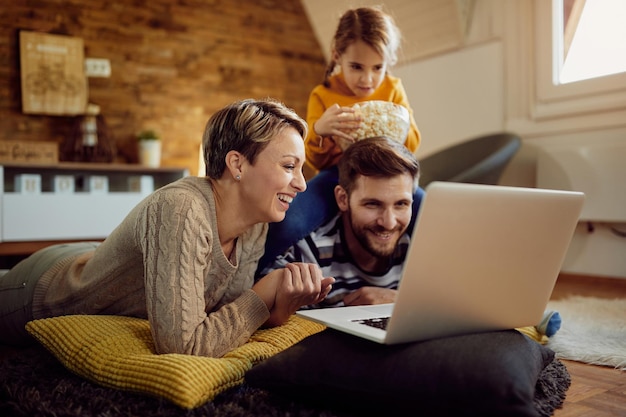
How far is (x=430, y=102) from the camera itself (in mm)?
3920

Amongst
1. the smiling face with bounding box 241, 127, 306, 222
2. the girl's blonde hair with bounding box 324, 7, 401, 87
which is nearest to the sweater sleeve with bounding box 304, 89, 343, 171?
the girl's blonde hair with bounding box 324, 7, 401, 87

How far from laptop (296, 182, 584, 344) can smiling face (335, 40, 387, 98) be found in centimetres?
92

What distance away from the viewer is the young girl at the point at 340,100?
1.66 metres

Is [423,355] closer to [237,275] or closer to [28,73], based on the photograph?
[237,275]

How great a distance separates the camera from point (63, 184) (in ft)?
12.2

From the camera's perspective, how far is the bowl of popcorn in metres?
1.73

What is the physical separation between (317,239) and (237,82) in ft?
10.4

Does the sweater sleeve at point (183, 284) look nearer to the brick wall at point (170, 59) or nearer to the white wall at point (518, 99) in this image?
the white wall at point (518, 99)

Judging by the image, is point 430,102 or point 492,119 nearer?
point 492,119

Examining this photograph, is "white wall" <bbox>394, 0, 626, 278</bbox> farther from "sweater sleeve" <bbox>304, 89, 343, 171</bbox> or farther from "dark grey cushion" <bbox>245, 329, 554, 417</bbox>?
"dark grey cushion" <bbox>245, 329, 554, 417</bbox>

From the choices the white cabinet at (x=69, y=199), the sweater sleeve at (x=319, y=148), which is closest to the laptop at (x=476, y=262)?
the sweater sleeve at (x=319, y=148)

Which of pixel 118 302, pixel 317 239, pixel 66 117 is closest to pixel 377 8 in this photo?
pixel 317 239

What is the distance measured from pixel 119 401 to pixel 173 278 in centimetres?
25

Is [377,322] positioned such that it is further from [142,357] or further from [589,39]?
[589,39]
